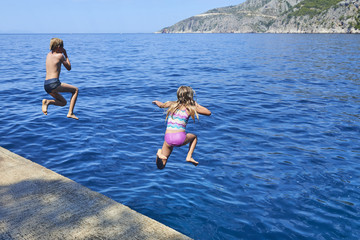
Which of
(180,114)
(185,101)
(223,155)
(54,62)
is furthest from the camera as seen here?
(223,155)

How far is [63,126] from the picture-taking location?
1314cm

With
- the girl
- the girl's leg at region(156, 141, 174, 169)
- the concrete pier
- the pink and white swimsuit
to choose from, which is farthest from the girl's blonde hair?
the concrete pier

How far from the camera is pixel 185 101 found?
563cm

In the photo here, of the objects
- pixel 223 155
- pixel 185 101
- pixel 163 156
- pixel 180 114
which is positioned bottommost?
pixel 223 155

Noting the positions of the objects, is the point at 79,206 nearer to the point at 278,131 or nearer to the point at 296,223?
the point at 296,223

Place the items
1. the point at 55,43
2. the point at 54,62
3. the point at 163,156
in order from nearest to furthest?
the point at 163,156, the point at 55,43, the point at 54,62

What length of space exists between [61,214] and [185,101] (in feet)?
8.97

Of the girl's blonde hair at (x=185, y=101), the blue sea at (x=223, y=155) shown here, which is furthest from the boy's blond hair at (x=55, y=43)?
the blue sea at (x=223, y=155)

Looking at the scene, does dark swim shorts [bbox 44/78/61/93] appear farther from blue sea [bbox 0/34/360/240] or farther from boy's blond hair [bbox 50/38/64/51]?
blue sea [bbox 0/34/360/240]

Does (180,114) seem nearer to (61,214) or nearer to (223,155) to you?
(61,214)

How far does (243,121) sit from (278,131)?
71.2 inches

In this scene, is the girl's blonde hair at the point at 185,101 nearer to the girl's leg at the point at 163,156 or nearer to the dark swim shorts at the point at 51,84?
the girl's leg at the point at 163,156

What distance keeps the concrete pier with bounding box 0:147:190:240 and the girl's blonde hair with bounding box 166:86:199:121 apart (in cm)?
190

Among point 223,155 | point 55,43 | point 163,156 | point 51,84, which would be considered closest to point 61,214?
point 163,156
